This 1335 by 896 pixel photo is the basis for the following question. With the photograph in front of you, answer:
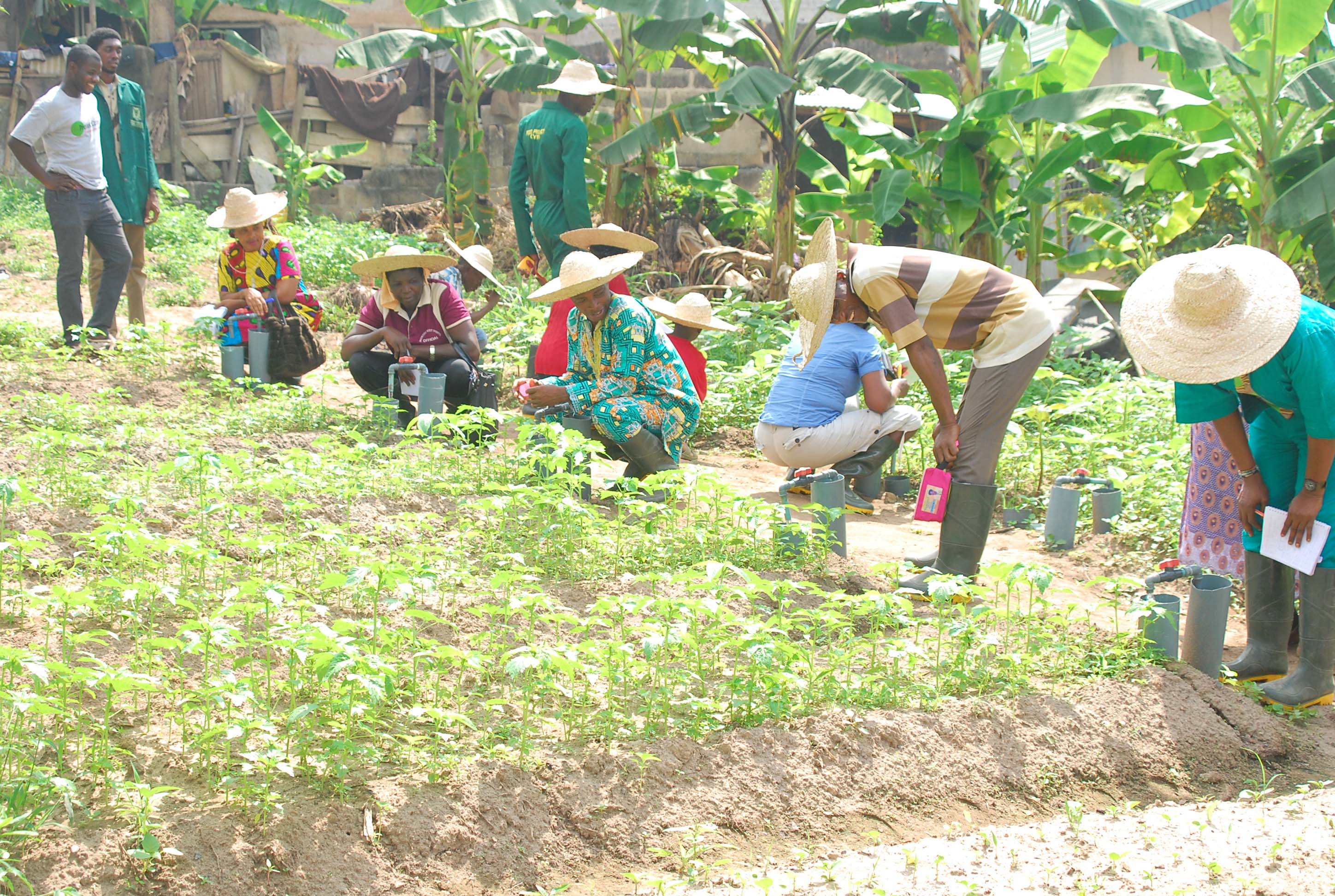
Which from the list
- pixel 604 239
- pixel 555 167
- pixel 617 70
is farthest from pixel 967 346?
pixel 617 70

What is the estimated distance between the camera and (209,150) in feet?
51.9

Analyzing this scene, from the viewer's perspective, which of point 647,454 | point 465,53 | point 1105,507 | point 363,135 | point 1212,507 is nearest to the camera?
point 1212,507

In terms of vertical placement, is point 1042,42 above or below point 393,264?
above

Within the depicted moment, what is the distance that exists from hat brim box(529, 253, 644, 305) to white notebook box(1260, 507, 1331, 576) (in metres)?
2.91

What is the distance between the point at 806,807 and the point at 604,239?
461cm

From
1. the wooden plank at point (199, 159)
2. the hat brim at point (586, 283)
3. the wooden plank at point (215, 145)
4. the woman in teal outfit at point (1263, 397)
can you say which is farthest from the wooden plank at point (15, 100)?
the woman in teal outfit at point (1263, 397)

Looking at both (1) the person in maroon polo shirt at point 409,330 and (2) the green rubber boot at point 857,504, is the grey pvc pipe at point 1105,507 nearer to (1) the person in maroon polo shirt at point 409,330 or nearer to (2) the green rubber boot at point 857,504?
(2) the green rubber boot at point 857,504

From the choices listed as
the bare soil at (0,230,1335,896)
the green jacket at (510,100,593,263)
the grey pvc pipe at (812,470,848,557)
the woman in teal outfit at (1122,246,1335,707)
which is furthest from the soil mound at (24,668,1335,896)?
the green jacket at (510,100,593,263)

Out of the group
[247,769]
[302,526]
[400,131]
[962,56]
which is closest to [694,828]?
[247,769]

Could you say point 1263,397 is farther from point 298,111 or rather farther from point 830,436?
point 298,111

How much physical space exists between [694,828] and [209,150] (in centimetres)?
1492

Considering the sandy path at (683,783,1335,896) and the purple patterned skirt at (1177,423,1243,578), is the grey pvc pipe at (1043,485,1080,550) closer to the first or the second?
the purple patterned skirt at (1177,423,1243,578)

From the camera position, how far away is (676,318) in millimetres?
6605

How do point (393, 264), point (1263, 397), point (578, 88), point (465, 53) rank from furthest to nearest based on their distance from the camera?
point (465, 53) < point (578, 88) < point (393, 264) < point (1263, 397)
